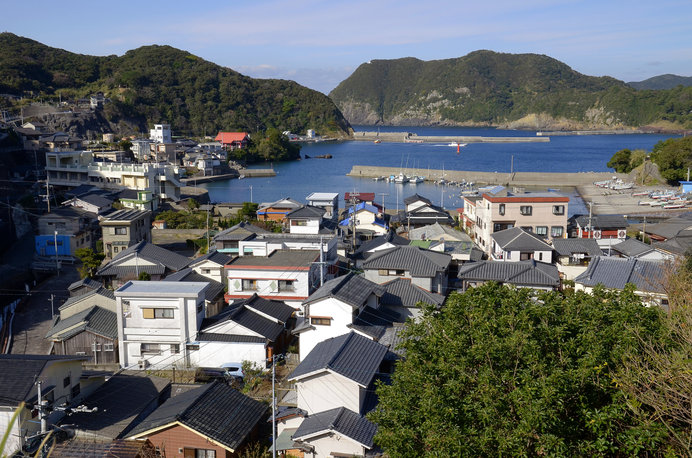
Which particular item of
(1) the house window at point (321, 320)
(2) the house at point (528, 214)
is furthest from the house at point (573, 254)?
(1) the house window at point (321, 320)

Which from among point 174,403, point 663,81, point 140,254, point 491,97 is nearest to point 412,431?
point 174,403

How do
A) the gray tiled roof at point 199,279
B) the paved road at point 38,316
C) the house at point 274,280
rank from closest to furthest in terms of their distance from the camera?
the paved road at point 38,316
the house at point 274,280
the gray tiled roof at point 199,279

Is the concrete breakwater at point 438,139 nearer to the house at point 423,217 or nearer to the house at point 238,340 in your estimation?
the house at point 423,217

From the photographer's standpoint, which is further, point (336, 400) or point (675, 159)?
point (675, 159)

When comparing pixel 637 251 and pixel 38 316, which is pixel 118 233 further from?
pixel 637 251

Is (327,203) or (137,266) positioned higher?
(327,203)

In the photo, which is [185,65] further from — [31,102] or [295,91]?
[31,102]

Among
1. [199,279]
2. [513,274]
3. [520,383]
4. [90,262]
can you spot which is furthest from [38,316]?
[520,383]

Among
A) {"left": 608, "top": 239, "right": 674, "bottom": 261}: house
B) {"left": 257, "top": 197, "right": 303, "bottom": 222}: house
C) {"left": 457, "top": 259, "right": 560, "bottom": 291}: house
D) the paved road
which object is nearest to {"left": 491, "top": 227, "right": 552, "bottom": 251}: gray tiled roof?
{"left": 457, "top": 259, "right": 560, "bottom": 291}: house

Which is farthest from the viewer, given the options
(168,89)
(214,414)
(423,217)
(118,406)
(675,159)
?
(168,89)
